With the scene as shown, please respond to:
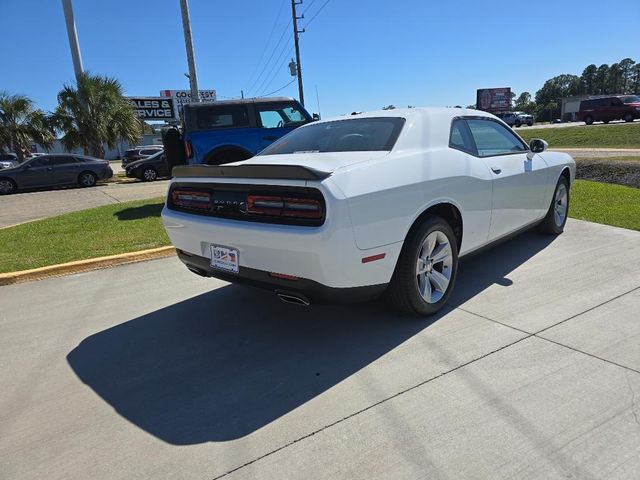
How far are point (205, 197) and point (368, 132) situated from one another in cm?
140

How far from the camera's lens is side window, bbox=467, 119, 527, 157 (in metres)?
4.29

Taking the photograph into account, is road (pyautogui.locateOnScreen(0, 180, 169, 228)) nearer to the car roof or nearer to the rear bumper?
the car roof

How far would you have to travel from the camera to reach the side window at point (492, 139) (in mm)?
4286

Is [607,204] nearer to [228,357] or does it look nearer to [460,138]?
[460,138]

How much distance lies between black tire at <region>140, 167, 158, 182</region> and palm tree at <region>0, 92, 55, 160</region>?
964cm

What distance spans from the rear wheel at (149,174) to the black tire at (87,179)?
185 cm

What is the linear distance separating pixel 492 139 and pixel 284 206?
2582 millimetres

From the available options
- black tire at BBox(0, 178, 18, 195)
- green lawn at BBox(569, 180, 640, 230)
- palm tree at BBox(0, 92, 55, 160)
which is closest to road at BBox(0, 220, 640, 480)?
green lawn at BBox(569, 180, 640, 230)

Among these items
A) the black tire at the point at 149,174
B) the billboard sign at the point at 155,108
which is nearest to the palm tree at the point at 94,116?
the black tire at the point at 149,174

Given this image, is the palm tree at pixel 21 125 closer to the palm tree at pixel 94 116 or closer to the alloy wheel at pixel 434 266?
the palm tree at pixel 94 116

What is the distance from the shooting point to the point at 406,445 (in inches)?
87.4

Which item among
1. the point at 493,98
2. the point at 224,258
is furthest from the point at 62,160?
the point at 493,98

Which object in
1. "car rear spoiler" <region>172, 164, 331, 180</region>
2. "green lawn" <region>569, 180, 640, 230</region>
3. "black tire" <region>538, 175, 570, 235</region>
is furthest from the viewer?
"green lawn" <region>569, 180, 640, 230</region>

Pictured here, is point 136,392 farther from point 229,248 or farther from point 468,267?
point 468,267
